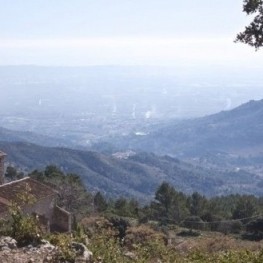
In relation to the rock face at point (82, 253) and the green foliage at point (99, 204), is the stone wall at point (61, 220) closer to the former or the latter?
the rock face at point (82, 253)

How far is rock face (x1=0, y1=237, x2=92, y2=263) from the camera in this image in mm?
11211

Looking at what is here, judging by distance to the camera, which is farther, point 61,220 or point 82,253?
point 61,220

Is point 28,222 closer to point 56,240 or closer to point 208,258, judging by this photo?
point 56,240

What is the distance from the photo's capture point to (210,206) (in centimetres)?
6881

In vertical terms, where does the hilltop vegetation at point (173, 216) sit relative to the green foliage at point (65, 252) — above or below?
below

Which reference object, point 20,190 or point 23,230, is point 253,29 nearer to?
point 23,230

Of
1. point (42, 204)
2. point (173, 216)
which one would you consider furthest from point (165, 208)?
point (42, 204)

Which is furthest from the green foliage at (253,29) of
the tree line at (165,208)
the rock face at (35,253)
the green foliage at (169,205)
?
the green foliage at (169,205)

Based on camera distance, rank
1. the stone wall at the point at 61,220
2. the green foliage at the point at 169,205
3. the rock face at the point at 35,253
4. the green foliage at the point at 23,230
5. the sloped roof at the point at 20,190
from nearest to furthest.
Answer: the rock face at the point at 35,253 → the green foliage at the point at 23,230 → the sloped roof at the point at 20,190 → the stone wall at the point at 61,220 → the green foliage at the point at 169,205

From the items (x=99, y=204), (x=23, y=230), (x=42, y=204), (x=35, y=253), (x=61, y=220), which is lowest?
(x=99, y=204)

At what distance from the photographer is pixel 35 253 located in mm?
11781

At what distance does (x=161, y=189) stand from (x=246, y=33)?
53.1 metres

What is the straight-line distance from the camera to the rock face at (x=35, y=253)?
11211 mm

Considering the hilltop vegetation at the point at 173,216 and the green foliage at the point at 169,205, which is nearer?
the hilltop vegetation at the point at 173,216
